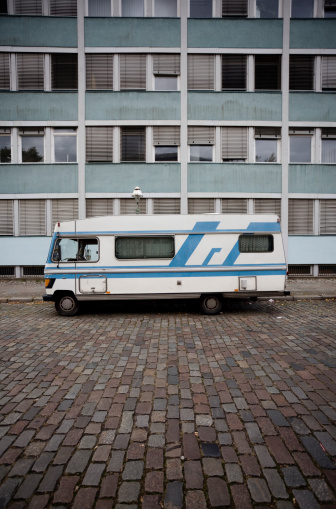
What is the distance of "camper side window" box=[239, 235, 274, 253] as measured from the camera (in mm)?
7945

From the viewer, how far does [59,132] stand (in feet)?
48.0

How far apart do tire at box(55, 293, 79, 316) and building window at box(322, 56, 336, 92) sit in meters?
16.3

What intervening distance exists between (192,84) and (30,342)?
Answer: 47.1 feet

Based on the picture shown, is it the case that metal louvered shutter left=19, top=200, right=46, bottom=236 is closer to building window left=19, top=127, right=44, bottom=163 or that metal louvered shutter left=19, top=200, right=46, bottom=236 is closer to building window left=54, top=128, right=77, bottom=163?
building window left=19, top=127, right=44, bottom=163

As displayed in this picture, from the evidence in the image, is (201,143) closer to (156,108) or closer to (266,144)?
(156,108)

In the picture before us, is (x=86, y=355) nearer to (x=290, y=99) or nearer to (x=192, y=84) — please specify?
(x=192, y=84)

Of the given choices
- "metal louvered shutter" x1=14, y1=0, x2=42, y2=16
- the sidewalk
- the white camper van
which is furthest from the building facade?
the white camper van

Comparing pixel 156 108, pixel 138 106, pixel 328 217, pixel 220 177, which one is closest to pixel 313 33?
pixel 220 177

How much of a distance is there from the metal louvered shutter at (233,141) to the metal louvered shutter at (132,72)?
4.88m

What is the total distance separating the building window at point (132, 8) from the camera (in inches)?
562

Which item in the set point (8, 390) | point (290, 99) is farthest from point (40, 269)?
point (290, 99)

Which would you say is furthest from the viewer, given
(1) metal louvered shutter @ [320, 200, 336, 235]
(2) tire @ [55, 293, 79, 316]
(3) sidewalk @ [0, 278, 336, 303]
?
(1) metal louvered shutter @ [320, 200, 336, 235]

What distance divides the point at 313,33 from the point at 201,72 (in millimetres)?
6151

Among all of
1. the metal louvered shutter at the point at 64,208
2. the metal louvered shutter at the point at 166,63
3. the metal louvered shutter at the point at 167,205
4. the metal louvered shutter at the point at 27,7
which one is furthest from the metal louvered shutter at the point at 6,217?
the metal louvered shutter at the point at 166,63
